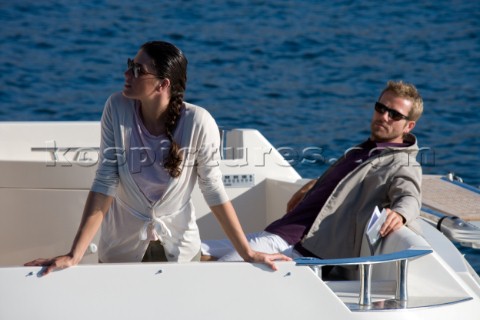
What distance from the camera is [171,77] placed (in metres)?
2.79

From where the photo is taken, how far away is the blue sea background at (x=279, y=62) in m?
8.85

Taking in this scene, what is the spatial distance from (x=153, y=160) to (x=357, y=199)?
0.83m

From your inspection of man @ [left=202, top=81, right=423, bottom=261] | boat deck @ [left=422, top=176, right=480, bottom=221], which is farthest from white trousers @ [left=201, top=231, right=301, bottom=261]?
boat deck @ [left=422, top=176, right=480, bottom=221]

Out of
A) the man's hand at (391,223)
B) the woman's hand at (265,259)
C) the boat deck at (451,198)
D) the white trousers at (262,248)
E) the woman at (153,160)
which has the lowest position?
the boat deck at (451,198)

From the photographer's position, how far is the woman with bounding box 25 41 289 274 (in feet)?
9.10

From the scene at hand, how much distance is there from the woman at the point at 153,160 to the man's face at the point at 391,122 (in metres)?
0.79

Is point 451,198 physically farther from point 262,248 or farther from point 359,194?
point 262,248

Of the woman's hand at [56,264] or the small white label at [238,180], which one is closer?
the woman's hand at [56,264]

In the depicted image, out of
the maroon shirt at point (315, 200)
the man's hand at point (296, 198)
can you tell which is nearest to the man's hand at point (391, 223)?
the maroon shirt at point (315, 200)

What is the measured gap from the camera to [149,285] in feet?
9.02

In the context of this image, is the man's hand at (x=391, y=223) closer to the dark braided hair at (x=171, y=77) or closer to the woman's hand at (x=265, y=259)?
the woman's hand at (x=265, y=259)

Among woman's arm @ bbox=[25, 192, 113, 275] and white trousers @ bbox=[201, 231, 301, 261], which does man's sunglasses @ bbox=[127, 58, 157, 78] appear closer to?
woman's arm @ bbox=[25, 192, 113, 275]

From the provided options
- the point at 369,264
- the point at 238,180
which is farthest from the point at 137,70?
the point at 238,180

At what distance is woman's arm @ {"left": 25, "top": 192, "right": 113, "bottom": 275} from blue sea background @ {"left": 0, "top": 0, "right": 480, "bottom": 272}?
4.52 m
